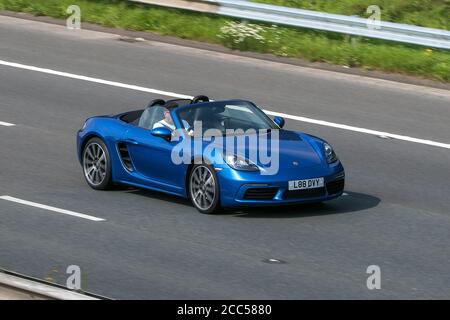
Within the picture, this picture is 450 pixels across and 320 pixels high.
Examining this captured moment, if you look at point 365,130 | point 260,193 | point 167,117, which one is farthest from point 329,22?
point 260,193

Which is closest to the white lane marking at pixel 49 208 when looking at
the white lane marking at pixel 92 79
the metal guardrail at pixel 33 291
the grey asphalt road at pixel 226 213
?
the grey asphalt road at pixel 226 213

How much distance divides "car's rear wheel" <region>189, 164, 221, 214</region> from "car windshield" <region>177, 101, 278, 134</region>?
0.72 m

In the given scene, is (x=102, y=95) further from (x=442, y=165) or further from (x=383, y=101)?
(x=442, y=165)

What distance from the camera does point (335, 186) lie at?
13906 mm

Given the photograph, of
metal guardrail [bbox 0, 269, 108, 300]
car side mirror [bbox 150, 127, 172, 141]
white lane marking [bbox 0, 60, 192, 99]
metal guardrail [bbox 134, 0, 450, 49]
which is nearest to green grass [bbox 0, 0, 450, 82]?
metal guardrail [bbox 134, 0, 450, 49]

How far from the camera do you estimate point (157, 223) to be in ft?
44.1

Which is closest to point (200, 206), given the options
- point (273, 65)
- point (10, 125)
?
point (10, 125)

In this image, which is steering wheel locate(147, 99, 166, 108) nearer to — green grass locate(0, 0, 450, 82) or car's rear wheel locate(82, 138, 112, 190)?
car's rear wheel locate(82, 138, 112, 190)

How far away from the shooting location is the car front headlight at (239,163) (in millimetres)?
13594

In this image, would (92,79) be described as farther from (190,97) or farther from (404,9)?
(404,9)

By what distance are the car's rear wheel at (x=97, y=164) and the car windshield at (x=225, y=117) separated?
1151mm

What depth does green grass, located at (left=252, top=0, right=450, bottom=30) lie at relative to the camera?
2305 cm

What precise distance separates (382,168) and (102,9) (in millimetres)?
10177

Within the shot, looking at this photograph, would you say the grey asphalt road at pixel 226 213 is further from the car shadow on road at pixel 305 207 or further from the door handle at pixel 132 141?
the door handle at pixel 132 141
